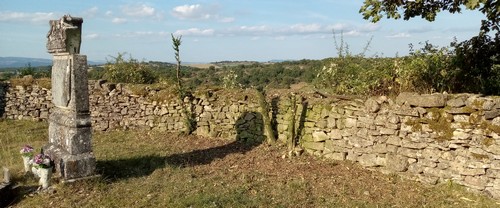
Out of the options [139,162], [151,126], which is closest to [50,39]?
[139,162]

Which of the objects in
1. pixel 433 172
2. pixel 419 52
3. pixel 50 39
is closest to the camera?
pixel 433 172

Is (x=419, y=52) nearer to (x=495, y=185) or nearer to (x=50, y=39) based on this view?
(x=495, y=185)

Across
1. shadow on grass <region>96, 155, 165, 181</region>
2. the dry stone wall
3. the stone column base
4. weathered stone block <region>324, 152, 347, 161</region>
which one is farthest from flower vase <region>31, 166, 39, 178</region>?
weathered stone block <region>324, 152, 347, 161</region>

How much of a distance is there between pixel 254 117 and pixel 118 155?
11.0ft

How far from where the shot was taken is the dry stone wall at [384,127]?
20.7 feet

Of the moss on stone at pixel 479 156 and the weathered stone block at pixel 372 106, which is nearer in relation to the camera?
the moss on stone at pixel 479 156

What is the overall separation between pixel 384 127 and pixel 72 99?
5.62 m

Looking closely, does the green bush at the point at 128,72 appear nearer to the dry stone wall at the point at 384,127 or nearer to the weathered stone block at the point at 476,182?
the dry stone wall at the point at 384,127

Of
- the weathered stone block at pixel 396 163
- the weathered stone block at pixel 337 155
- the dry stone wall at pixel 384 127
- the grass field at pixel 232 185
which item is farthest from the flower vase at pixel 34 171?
the weathered stone block at pixel 396 163

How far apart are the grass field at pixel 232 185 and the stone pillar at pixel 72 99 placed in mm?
321

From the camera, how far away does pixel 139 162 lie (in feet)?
27.8

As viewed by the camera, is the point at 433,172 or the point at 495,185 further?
the point at 433,172

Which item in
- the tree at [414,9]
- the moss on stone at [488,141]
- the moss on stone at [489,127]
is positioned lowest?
the moss on stone at [488,141]

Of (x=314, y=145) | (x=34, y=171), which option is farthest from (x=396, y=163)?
(x=34, y=171)
